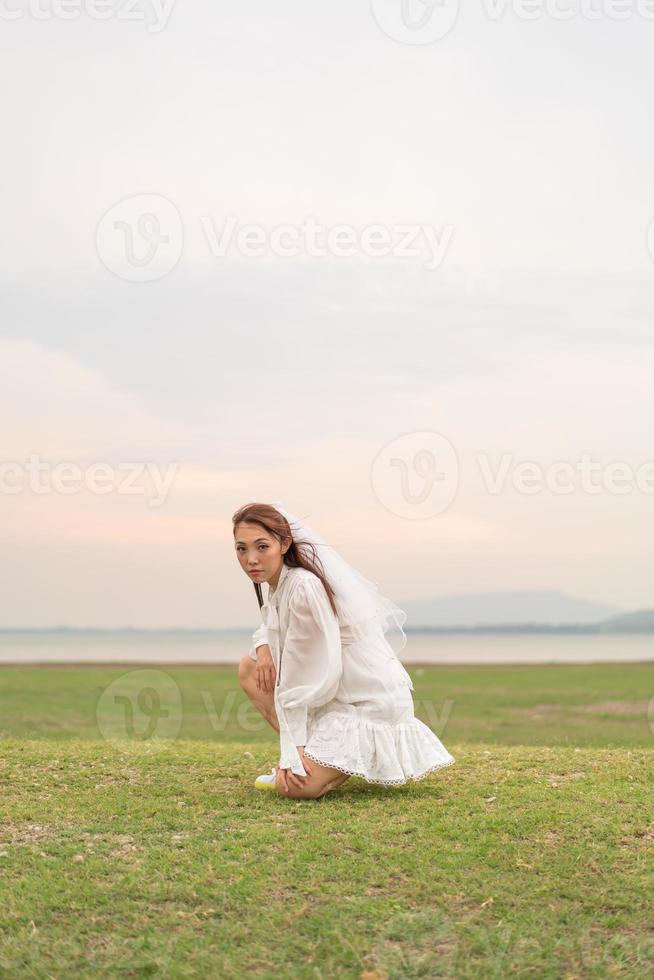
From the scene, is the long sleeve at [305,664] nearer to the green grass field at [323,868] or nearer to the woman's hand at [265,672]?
the woman's hand at [265,672]

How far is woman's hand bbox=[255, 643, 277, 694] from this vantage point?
7.35 metres

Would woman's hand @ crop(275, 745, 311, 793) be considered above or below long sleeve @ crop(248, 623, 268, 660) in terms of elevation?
below

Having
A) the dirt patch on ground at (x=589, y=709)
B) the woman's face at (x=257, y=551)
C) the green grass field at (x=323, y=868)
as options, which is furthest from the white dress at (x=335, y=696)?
the dirt patch on ground at (x=589, y=709)

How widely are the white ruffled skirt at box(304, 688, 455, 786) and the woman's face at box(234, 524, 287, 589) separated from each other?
102cm

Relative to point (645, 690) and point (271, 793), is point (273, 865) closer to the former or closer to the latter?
point (271, 793)

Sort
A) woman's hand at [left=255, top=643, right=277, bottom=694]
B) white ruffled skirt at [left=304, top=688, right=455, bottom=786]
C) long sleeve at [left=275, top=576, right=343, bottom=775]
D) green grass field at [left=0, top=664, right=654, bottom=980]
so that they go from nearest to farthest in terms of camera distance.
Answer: green grass field at [left=0, top=664, right=654, bottom=980] < long sleeve at [left=275, top=576, right=343, bottom=775] < white ruffled skirt at [left=304, top=688, right=455, bottom=786] < woman's hand at [left=255, top=643, right=277, bottom=694]

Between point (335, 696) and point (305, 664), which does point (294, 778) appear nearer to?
point (335, 696)

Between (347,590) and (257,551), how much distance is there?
0.69m

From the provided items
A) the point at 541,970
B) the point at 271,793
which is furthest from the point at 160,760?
the point at 541,970

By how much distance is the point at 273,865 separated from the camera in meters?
5.76

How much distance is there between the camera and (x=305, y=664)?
6926 mm

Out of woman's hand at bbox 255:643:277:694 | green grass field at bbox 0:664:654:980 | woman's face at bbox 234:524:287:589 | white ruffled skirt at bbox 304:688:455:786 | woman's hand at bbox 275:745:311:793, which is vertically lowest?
green grass field at bbox 0:664:654:980

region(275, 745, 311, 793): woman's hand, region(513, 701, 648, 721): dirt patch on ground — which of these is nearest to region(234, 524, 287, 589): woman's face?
region(275, 745, 311, 793): woman's hand

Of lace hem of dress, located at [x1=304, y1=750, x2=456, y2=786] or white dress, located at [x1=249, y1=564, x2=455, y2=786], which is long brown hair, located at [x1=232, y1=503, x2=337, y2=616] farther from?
lace hem of dress, located at [x1=304, y1=750, x2=456, y2=786]
